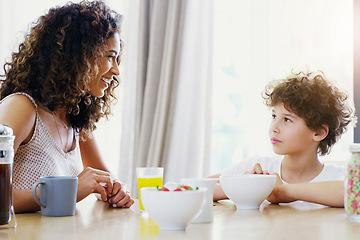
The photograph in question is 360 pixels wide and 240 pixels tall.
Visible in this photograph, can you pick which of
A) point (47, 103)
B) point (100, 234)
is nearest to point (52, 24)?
point (47, 103)

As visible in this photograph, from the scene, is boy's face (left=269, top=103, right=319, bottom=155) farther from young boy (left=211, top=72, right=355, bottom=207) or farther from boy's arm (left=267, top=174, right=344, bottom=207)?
boy's arm (left=267, top=174, right=344, bottom=207)

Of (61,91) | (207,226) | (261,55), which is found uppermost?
(261,55)

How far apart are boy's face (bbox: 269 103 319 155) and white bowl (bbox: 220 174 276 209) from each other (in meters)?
0.52

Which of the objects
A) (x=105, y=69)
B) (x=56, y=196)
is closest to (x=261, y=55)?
(x=105, y=69)

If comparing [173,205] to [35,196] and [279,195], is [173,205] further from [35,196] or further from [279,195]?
[279,195]

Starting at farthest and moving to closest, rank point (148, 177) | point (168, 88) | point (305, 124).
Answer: point (168, 88)
point (305, 124)
point (148, 177)

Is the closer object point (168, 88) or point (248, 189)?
point (248, 189)

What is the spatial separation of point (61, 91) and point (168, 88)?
5.46 ft

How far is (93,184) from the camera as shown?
1388 mm

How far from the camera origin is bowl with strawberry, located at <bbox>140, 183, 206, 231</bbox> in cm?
97

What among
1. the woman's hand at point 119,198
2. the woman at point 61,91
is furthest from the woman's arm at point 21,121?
the woman's hand at point 119,198

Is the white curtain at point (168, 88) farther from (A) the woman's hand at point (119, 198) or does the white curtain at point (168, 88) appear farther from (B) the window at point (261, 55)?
(A) the woman's hand at point (119, 198)

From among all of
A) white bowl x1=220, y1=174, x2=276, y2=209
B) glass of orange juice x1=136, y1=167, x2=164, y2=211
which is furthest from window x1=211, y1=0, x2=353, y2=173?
glass of orange juice x1=136, y1=167, x2=164, y2=211

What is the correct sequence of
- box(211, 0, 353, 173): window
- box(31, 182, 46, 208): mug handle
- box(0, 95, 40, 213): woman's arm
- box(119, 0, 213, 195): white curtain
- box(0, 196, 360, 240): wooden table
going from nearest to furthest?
box(0, 196, 360, 240): wooden table → box(31, 182, 46, 208): mug handle → box(0, 95, 40, 213): woman's arm → box(211, 0, 353, 173): window → box(119, 0, 213, 195): white curtain
